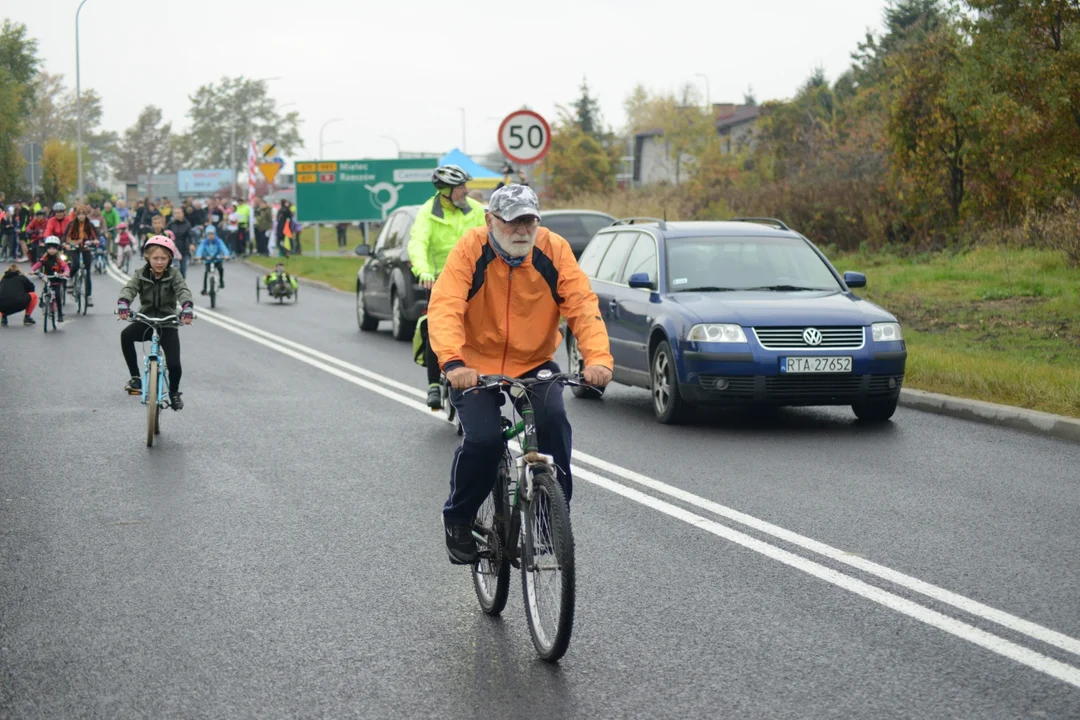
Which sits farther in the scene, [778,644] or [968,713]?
[778,644]

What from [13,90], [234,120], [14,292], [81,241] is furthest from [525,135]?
[234,120]

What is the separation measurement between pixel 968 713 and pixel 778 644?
0.97 m

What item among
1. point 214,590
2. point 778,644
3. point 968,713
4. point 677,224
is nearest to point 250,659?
point 214,590

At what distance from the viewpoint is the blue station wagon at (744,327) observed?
A: 1165cm

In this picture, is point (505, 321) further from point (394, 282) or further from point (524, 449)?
point (394, 282)

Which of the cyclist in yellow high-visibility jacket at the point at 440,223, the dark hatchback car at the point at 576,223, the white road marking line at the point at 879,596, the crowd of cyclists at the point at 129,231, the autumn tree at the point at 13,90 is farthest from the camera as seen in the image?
the autumn tree at the point at 13,90

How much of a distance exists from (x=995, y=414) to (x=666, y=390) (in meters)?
2.48

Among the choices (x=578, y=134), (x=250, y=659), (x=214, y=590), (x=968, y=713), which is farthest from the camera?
(x=578, y=134)

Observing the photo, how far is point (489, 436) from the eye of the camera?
5773 millimetres

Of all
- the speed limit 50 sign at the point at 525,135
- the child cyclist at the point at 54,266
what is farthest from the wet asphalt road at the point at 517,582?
the child cyclist at the point at 54,266

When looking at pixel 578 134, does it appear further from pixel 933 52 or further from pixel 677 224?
pixel 677 224

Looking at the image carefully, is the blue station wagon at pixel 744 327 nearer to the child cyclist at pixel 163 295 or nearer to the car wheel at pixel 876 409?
the car wheel at pixel 876 409

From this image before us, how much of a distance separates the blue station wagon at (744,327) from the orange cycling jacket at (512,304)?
5.88 meters

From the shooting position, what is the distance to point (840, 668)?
17.5 feet
